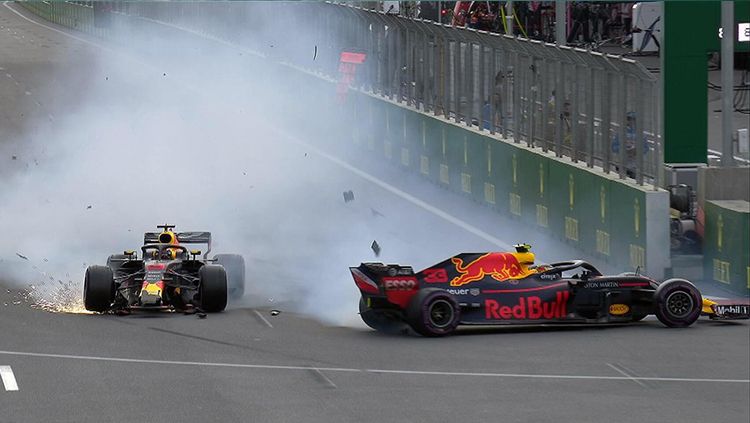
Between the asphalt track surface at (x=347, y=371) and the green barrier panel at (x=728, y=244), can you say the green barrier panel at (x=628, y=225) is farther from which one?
the asphalt track surface at (x=347, y=371)

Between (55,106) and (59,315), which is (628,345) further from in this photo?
(55,106)

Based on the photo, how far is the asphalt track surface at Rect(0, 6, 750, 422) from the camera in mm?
16891

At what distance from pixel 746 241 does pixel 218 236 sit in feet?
33.4

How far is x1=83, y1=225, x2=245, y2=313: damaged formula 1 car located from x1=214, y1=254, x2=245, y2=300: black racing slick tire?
576 millimetres

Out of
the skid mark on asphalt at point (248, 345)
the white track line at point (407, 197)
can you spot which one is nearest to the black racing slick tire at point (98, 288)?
the skid mark on asphalt at point (248, 345)

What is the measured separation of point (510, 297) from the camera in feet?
70.2

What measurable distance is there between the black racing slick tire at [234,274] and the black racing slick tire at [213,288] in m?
1.29

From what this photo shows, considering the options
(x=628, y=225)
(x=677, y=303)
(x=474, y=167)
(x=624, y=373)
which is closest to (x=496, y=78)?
(x=474, y=167)

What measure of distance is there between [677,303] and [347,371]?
15.1 ft

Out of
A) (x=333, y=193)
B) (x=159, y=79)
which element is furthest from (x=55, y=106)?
(x=333, y=193)

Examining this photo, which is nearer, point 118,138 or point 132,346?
point 132,346

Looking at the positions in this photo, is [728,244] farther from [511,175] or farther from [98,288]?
[98,288]

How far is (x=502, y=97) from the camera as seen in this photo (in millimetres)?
33344

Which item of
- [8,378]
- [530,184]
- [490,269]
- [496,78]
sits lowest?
[8,378]
